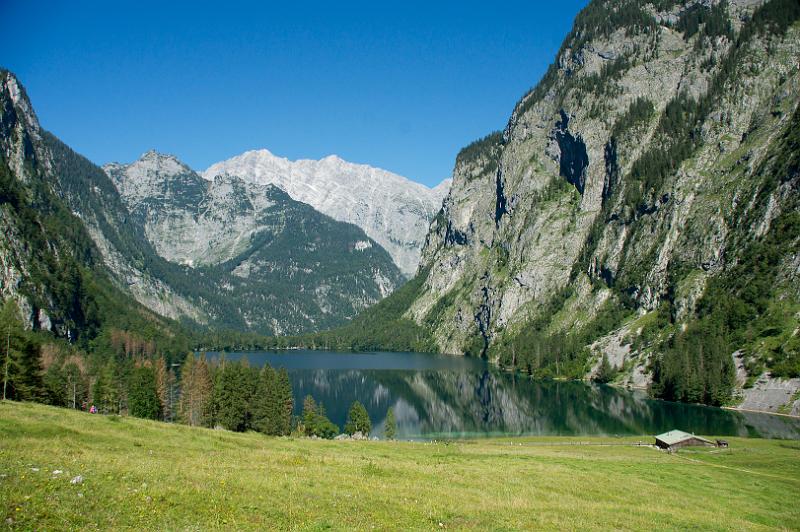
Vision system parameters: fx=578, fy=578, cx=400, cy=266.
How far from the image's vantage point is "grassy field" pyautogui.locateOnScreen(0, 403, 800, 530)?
22172 millimetres

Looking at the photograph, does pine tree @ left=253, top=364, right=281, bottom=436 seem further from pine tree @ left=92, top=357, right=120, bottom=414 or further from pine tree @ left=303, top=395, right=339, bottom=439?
pine tree @ left=92, top=357, right=120, bottom=414

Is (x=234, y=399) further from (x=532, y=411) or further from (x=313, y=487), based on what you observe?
(x=532, y=411)

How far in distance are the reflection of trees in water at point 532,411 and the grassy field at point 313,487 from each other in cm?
5765

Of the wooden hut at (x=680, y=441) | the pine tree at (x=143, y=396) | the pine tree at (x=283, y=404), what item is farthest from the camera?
the pine tree at (x=283, y=404)

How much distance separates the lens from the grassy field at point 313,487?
72.7 feet

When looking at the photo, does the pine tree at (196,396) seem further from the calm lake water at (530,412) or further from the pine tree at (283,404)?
the calm lake water at (530,412)

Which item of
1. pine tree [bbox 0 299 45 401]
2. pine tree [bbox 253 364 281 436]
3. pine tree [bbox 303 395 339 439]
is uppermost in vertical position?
pine tree [bbox 0 299 45 401]

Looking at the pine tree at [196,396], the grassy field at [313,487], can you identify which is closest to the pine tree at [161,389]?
the pine tree at [196,396]

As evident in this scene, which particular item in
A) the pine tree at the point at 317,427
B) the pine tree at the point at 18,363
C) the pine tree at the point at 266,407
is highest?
the pine tree at the point at 18,363

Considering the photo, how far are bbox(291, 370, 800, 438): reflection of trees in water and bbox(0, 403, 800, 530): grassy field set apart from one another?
57648 millimetres

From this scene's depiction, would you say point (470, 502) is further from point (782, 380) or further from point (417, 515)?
point (782, 380)

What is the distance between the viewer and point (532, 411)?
5684 inches

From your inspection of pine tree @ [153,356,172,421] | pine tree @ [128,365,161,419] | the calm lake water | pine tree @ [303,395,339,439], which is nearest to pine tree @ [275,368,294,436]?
pine tree @ [303,395,339,439]

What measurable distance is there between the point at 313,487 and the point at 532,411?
123 metres
